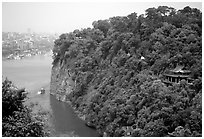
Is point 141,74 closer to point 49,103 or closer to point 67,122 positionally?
point 67,122

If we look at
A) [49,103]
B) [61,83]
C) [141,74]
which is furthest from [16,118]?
[61,83]

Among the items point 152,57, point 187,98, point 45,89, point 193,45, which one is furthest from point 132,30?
point 45,89

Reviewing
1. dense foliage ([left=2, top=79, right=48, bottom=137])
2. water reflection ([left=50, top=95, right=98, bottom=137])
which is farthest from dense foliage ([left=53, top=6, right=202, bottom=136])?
dense foliage ([left=2, top=79, right=48, bottom=137])

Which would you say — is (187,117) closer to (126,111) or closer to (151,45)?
(126,111)

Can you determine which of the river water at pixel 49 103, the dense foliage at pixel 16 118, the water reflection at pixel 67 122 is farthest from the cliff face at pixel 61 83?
the dense foliage at pixel 16 118

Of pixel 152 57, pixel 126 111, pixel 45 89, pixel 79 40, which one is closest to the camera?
pixel 126 111

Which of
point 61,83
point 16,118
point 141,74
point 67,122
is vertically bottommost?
point 67,122

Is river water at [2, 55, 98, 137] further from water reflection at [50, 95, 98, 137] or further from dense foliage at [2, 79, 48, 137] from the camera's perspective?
dense foliage at [2, 79, 48, 137]

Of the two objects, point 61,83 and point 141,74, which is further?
point 61,83
